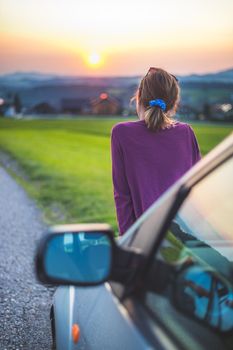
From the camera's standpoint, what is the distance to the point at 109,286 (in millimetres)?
1947

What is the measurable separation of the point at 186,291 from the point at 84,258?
1.32ft

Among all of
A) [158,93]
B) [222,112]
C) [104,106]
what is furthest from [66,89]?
[158,93]

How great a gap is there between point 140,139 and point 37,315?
232 centimetres

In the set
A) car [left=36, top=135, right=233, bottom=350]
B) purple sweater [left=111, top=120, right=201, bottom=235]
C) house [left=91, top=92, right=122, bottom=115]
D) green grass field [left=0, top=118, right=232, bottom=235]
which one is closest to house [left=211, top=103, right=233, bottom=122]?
house [left=91, top=92, right=122, bottom=115]

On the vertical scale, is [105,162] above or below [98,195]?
below

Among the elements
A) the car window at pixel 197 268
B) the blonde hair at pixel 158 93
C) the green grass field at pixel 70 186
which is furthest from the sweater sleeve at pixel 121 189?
the green grass field at pixel 70 186

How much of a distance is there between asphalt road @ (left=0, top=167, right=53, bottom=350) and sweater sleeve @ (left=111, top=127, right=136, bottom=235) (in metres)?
1.53

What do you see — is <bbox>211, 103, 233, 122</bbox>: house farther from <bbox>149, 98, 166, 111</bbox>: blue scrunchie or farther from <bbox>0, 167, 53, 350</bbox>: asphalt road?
<bbox>149, 98, 166, 111</bbox>: blue scrunchie

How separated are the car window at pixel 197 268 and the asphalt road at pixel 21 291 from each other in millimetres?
2380

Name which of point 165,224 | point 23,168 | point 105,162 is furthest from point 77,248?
point 105,162

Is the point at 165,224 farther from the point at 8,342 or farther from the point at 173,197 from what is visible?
the point at 8,342

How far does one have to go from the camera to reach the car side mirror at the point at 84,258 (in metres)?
1.62

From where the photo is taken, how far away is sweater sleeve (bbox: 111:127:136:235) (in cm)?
292

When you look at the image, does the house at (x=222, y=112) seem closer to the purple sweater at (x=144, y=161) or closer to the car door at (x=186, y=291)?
the purple sweater at (x=144, y=161)
